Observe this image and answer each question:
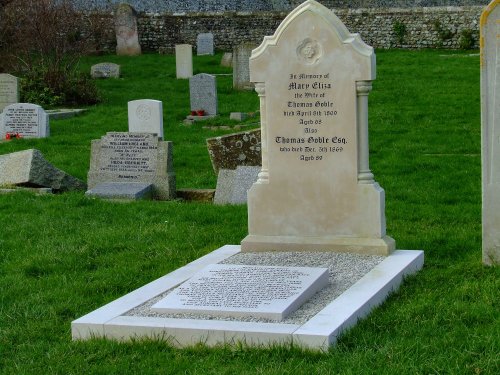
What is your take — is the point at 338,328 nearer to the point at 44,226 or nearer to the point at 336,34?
the point at 336,34

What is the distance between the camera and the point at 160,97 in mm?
24125

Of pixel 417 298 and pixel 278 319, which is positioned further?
pixel 417 298

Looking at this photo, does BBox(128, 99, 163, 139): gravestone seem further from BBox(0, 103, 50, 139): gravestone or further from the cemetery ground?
BBox(0, 103, 50, 139): gravestone

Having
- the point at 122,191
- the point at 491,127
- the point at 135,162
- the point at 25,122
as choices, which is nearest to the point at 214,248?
the point at 491,127

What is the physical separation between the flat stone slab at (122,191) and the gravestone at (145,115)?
2.99 metres

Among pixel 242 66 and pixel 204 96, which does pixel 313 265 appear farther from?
pixel 242 66

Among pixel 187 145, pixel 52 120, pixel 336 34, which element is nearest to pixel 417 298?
pixel 336 34

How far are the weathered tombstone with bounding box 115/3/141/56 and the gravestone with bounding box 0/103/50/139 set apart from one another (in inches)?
652

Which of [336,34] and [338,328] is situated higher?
[336,34]

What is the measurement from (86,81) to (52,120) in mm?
3610

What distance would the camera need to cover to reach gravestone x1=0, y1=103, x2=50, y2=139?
1861 centimetres

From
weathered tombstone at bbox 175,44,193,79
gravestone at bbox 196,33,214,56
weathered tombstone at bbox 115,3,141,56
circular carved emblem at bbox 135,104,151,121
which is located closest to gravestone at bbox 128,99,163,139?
circular carved emblem at bbox 135,104,151,121

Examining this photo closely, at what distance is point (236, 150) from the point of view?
13.3 meters

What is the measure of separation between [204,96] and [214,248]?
12065mm
